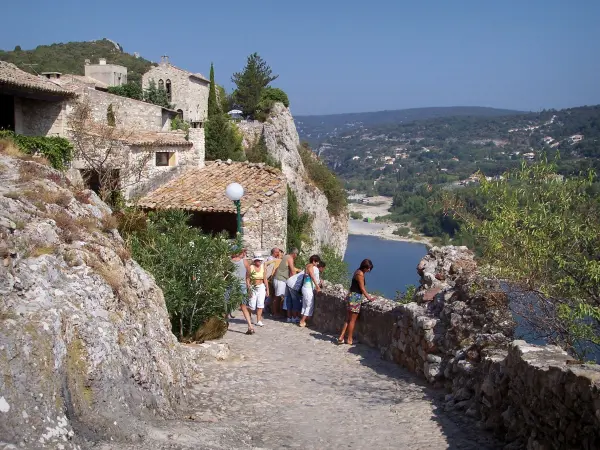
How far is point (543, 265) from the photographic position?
7898mm

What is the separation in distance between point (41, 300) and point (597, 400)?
4.76 meters

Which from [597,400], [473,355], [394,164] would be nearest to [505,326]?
[473,355]

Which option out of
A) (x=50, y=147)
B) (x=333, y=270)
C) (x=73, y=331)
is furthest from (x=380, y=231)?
(x=73, y=331)

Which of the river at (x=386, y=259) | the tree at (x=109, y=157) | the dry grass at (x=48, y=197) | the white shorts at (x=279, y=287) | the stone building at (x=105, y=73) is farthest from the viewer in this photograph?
the river at (x=386, y=259)

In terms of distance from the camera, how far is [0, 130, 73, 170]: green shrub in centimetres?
1758

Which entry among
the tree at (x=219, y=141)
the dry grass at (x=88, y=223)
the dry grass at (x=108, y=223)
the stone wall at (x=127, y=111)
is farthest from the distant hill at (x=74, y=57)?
the dry grass at (x=88, y=223)

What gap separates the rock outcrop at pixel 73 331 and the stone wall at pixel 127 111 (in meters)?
24.6

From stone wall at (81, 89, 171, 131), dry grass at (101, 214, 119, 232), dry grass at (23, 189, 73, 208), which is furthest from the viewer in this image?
stone wall at (81, 89, 171, 131)

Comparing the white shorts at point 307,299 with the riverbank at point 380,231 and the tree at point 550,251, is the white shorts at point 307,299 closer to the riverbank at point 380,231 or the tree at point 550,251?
the tree at point 550,251

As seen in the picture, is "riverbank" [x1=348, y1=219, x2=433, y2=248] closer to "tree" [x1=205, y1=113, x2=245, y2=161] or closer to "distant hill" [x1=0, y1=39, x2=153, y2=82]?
"distant hill" [x1=0, y1=39, x2=153, y2=82]

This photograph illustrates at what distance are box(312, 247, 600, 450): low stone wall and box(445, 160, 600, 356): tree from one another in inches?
16.4

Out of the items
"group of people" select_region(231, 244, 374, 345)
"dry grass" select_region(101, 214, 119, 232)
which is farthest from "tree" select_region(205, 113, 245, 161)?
"dry grass" select_region(101, 214, 119, 232)

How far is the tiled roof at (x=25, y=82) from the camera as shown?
64.9ft

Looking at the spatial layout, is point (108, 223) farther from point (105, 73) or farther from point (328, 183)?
point (105, 73)
